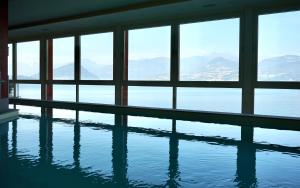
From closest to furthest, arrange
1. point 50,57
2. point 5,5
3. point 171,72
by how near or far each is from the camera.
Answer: point 5,5
point 171,72
point 50,57

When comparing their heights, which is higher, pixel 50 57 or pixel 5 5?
pixel 5 5

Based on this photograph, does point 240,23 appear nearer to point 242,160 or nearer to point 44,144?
point 242,160

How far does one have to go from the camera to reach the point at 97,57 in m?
12.7

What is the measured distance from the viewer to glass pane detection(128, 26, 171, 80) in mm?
10266

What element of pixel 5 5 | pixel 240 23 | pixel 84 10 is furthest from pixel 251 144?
pixel 5 5

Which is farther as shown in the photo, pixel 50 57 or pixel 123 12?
pixel 50 57

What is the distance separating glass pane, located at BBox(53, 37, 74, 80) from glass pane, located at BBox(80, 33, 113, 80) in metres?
0.60

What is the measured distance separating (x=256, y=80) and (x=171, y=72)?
8.85ft

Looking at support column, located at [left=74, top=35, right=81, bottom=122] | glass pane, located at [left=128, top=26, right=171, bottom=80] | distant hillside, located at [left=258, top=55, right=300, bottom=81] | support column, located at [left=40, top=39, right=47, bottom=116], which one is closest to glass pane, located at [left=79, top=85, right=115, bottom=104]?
support column, located at [left=74, top=35, right=81, bottom=122]

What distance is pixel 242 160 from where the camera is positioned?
464 centimetres

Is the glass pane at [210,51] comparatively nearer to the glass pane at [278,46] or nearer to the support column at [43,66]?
the glass pane at [278,46]

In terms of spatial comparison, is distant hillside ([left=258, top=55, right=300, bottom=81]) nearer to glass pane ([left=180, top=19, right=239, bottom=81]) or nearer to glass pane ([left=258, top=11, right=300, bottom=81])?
glass pane ([left=258, top=11, right=300, bottom=81])

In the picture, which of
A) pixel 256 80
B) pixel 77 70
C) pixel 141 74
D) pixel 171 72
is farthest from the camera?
pixel 77 70

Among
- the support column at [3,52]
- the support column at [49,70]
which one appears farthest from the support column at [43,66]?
the support column at [3,52]
